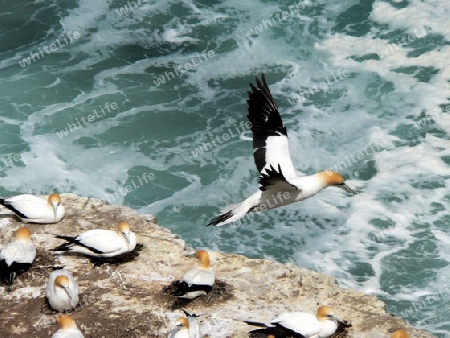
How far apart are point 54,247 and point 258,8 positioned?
560 inches

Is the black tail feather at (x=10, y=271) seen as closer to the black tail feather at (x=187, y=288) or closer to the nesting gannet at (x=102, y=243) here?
the nesting gannet at (x=102, y=243)

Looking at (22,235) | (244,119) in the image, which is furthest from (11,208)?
(244,119)

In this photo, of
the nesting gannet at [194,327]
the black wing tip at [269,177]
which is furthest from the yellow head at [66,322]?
the black wing tip at [269,177]

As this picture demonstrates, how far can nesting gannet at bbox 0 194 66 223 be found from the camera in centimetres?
995

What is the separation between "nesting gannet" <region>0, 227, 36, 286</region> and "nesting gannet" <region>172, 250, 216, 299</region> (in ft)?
5.44

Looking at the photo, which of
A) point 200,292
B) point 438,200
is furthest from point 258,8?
point 200,292

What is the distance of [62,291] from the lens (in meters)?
8.33

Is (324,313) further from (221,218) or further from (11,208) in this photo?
(11,208)

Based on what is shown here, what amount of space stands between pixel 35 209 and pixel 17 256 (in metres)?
1.11

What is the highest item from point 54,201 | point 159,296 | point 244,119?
point 54,201

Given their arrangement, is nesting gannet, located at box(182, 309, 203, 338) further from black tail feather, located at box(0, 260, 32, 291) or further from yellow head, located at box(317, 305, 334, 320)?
black tail feather, located at box(0, 260, 32, 291)

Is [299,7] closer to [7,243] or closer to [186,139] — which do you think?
[186,139]

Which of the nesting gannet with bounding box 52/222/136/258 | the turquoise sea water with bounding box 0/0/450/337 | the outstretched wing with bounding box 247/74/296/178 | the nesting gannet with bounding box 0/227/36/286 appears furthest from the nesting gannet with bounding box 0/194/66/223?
the turquoise sea water with bounding box 0/0/450/337

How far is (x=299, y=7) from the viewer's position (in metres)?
22.5
